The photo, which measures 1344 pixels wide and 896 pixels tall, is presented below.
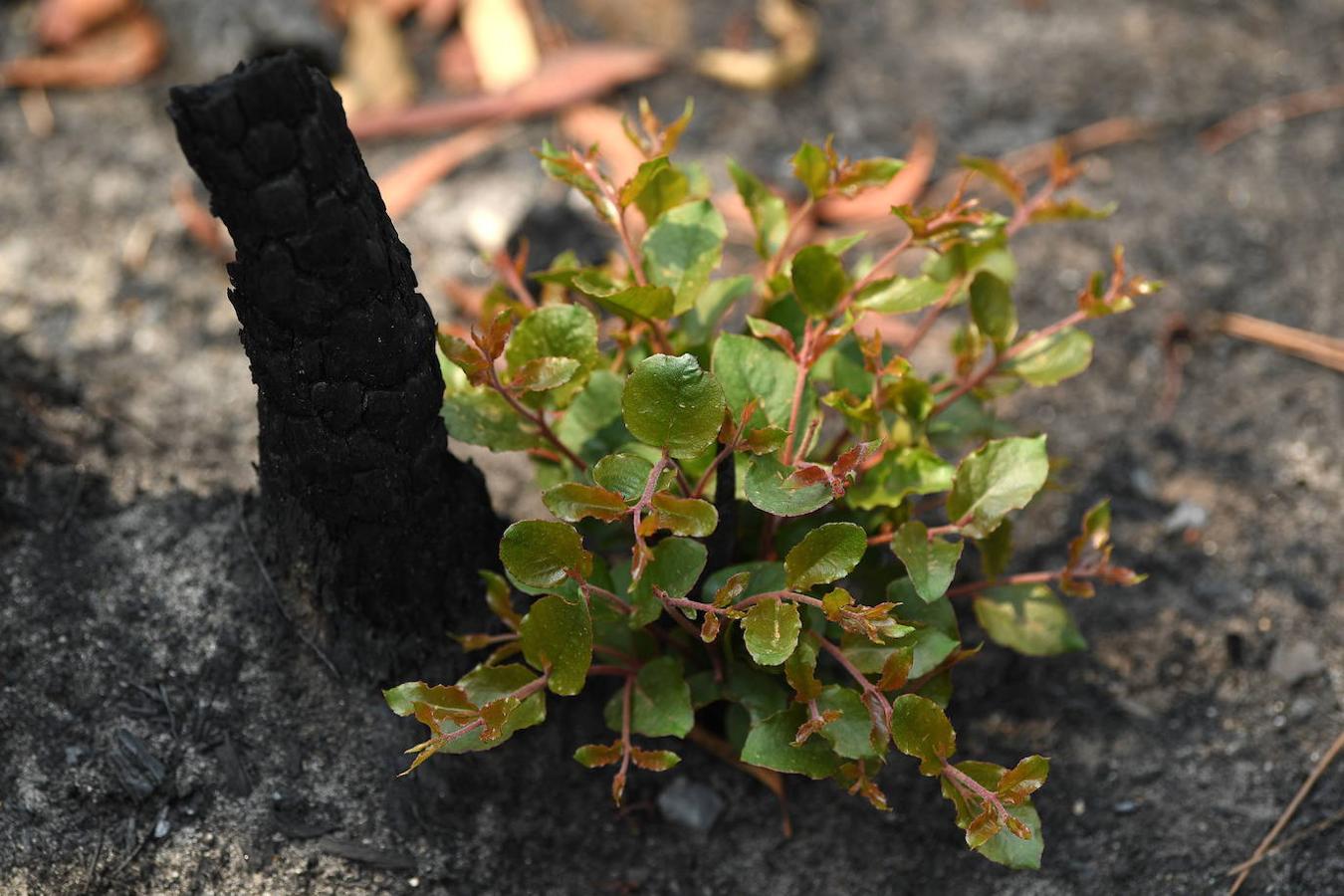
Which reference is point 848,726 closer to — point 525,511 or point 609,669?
point 609,669

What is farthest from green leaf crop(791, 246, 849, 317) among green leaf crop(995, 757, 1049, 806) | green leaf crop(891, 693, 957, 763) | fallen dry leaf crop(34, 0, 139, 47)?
fallen dry leaf crop(34, 0, 139, 47)

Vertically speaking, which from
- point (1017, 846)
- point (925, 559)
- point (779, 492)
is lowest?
point (1017, 846)

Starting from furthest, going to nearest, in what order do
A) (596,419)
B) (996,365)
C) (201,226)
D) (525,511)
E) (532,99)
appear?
(532,99), (201,226), (525,511), (996,365), (596,419)

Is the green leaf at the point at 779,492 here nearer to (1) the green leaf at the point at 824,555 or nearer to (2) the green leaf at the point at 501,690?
(1) the green leaf at the point at 824,555

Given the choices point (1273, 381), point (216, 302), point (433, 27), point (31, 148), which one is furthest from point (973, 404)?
point (31, 148)

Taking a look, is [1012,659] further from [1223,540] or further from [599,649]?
[599,649]

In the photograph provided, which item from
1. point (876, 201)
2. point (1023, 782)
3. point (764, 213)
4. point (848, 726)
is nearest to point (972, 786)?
point (1023, 782)

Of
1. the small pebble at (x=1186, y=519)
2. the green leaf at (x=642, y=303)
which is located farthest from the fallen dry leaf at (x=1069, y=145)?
the green leaf at (x=642, y=303)
